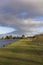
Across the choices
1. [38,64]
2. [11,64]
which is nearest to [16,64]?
[11,64]

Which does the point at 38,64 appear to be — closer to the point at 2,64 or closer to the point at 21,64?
the point at 21,64

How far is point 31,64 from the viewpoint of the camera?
20516 mm

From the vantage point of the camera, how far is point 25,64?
2064cm

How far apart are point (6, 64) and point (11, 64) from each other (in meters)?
0.52

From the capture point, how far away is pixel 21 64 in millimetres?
20578

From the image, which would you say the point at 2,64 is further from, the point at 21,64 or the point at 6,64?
the point at 21,64

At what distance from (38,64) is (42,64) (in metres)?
0.43

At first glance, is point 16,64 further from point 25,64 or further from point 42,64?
point 42,64

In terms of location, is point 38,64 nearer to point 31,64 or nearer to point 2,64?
point 31,64

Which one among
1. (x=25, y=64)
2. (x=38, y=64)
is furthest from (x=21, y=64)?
(x=38, y=64)

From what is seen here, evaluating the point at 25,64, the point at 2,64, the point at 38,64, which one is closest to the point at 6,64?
the point at 2,64

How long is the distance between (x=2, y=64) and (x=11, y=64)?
0.93 metres

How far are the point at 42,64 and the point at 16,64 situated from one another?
105 inches

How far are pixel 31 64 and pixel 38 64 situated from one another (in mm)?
741
